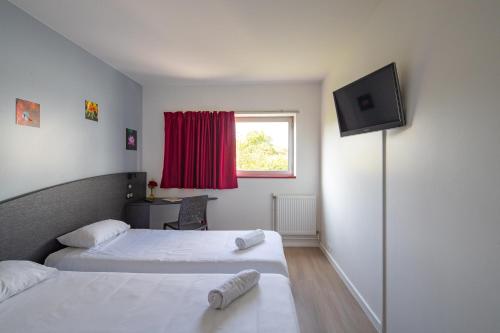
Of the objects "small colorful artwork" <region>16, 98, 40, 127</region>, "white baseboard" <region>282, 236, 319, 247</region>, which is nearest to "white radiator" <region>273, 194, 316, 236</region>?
"white baseboard" <region>282, 236, 319, 247</region>

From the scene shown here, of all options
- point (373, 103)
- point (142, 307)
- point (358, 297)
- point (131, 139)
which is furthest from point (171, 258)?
point (131, 139)

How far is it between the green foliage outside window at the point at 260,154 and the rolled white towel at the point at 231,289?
2.55m

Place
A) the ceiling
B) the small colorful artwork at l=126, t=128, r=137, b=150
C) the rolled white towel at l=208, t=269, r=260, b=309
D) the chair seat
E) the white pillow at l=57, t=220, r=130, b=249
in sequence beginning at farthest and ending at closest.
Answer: the small colorful artwork at l=126, t=128, r=137, b=150
the chair seat
the white pillow at l=57, t=220, r=130, b=249
the ceiling
the rolled white towel at l=208, t=269, r=260, b=309

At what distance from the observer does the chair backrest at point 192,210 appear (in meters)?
3.01

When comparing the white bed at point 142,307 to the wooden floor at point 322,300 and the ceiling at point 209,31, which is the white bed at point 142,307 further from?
the ceiling at point 209,31

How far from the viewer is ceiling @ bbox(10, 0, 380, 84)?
1902mm

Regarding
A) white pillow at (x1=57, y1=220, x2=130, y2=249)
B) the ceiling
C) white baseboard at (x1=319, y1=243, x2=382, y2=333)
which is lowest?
white baseboard at (x1=319, y1=243, x2=382, y2=333)

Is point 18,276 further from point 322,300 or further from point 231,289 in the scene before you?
point 322,300

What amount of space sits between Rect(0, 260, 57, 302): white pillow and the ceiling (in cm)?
191

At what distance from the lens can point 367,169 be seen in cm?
217

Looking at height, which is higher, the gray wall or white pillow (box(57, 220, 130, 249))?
the gray wall

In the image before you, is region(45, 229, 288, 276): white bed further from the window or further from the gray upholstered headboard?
the window

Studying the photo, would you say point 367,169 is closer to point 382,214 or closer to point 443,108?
point 382,214

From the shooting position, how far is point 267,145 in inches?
158
